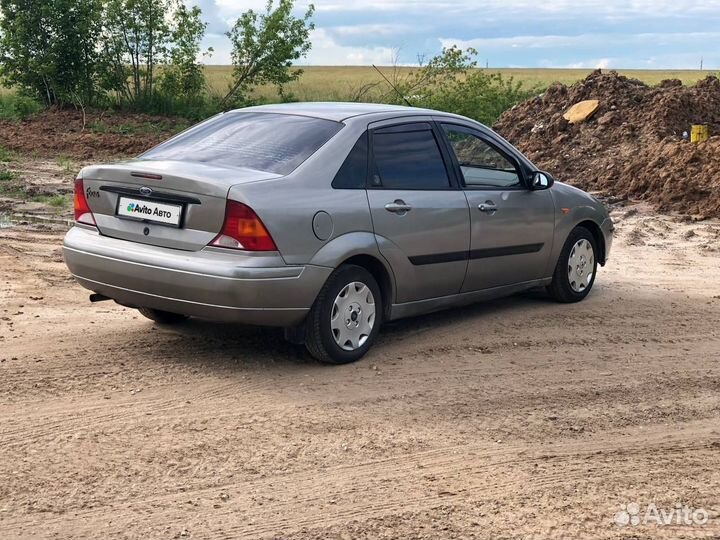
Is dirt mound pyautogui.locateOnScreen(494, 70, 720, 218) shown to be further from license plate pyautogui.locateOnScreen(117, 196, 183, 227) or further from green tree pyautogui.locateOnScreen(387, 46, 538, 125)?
license plate pyautogui.locateOnScreen(117, 196, 183, 227)

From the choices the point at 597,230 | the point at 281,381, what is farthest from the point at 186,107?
the point at 281,381

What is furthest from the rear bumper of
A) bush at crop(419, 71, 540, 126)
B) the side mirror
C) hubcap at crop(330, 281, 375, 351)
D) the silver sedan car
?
bush at crop(419, 71, 540, 126)

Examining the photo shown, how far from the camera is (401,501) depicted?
4.48 m

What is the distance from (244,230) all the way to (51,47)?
73.4 ft

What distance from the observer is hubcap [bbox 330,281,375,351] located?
6.49 meters

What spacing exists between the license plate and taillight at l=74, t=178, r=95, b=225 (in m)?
0.33

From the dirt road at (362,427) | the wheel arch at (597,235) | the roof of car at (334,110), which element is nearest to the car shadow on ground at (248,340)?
the dirt road at (362,427)

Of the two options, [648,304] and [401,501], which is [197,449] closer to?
[401,501]

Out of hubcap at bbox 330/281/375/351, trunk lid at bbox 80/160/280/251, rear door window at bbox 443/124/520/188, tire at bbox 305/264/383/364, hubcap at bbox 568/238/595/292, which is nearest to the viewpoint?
trunk lid at bbox 80/160/280/251

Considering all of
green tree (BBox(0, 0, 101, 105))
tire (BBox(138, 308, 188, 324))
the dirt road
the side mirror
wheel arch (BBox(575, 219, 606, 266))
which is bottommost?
the dirt road

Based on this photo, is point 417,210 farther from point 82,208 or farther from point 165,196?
point 82,208

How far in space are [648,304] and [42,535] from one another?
6307mm

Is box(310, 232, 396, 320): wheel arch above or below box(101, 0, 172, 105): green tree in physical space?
below

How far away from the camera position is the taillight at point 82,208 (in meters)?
6.70
